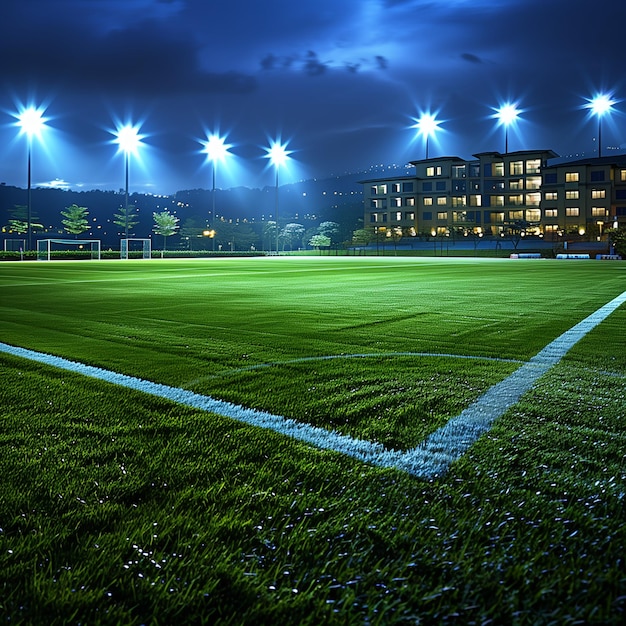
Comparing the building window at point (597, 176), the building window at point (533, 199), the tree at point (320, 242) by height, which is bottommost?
the tree at point (320, 242)

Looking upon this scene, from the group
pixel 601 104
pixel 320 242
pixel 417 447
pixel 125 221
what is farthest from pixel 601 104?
pixel 417 447

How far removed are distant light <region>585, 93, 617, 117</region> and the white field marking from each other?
3412 inches

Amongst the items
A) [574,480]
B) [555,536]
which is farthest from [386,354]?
[555,536]

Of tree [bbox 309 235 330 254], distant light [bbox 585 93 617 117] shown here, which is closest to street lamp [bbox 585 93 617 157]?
distant light [bbox 585 93 617 117]

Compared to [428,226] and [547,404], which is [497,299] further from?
[428,226]

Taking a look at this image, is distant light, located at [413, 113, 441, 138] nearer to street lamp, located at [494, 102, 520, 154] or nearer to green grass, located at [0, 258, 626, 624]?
street lamp, located at [494, 102, 520, 154]

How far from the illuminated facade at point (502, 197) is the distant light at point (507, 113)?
582 centimetres

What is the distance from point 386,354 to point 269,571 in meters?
3.73

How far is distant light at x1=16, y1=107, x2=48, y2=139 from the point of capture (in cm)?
5444

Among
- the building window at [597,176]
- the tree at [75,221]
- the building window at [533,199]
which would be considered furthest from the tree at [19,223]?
the building window at [597,176]

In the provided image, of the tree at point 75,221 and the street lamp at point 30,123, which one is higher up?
the street lamp at point 30,123

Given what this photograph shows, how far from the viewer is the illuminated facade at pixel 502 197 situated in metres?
79.2

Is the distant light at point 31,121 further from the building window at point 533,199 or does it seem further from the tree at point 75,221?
the building window at point 533,199

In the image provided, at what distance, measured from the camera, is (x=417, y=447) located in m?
2.90
